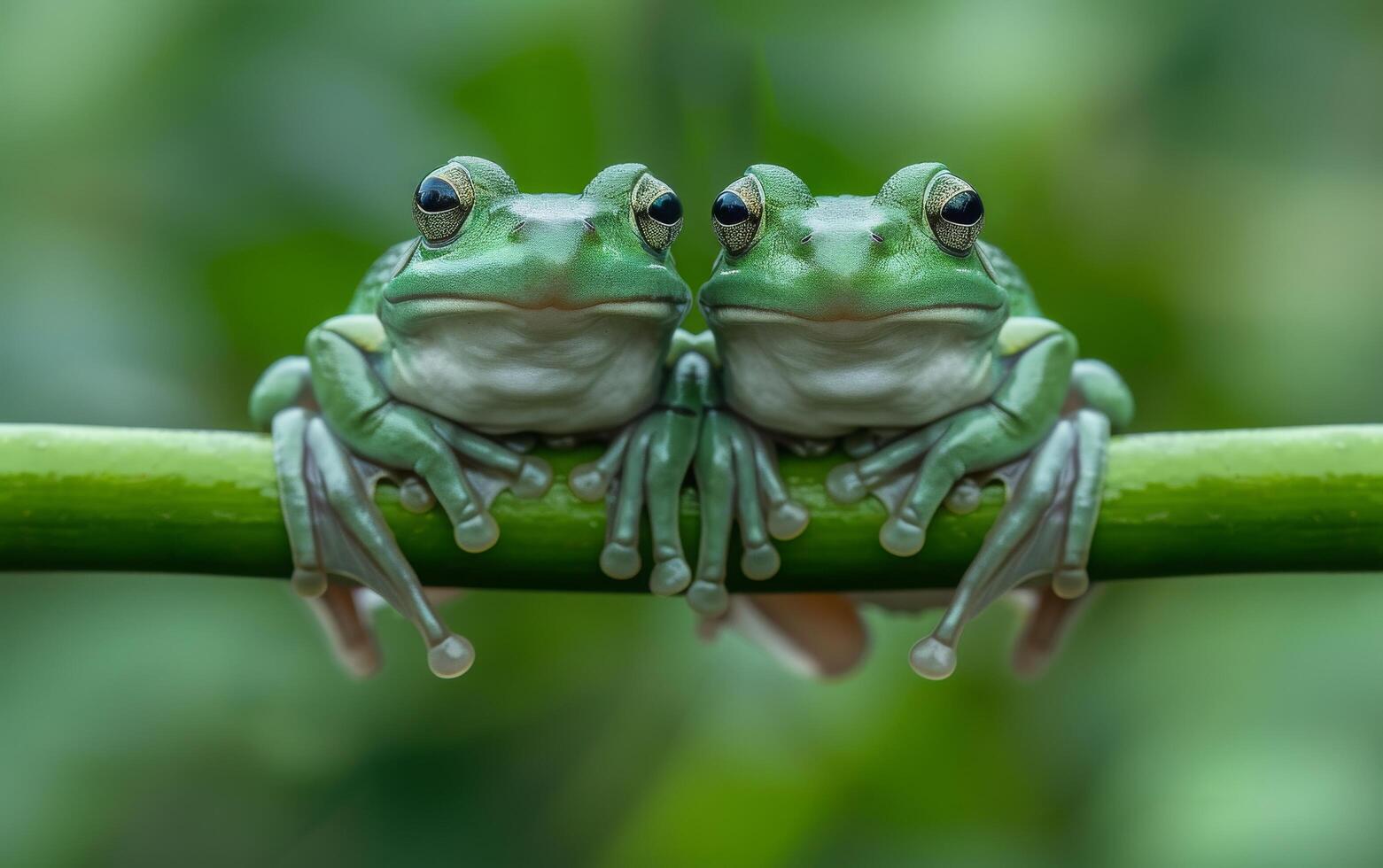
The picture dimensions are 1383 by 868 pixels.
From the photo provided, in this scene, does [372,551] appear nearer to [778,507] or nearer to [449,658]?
[449,658]

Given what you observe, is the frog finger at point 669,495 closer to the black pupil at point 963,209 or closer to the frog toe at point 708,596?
the frog toe at point 708,596

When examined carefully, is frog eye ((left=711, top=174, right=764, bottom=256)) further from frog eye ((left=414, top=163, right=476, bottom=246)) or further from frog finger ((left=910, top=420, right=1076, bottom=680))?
frog finger ((left=910, top=420, right=1076, bottom=680))

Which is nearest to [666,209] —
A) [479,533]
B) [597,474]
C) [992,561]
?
[597,474]

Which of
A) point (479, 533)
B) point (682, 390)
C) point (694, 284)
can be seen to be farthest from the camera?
point (694, 284)

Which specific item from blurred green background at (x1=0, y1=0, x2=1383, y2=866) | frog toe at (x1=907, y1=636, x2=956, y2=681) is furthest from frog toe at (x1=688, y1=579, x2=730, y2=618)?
blurred green background at (x1=0, y1=0, x2=1383, y2=866)

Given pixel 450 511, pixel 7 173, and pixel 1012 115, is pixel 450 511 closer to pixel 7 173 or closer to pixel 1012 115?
pixel 1012 115

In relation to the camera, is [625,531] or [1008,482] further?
[1008,482]
